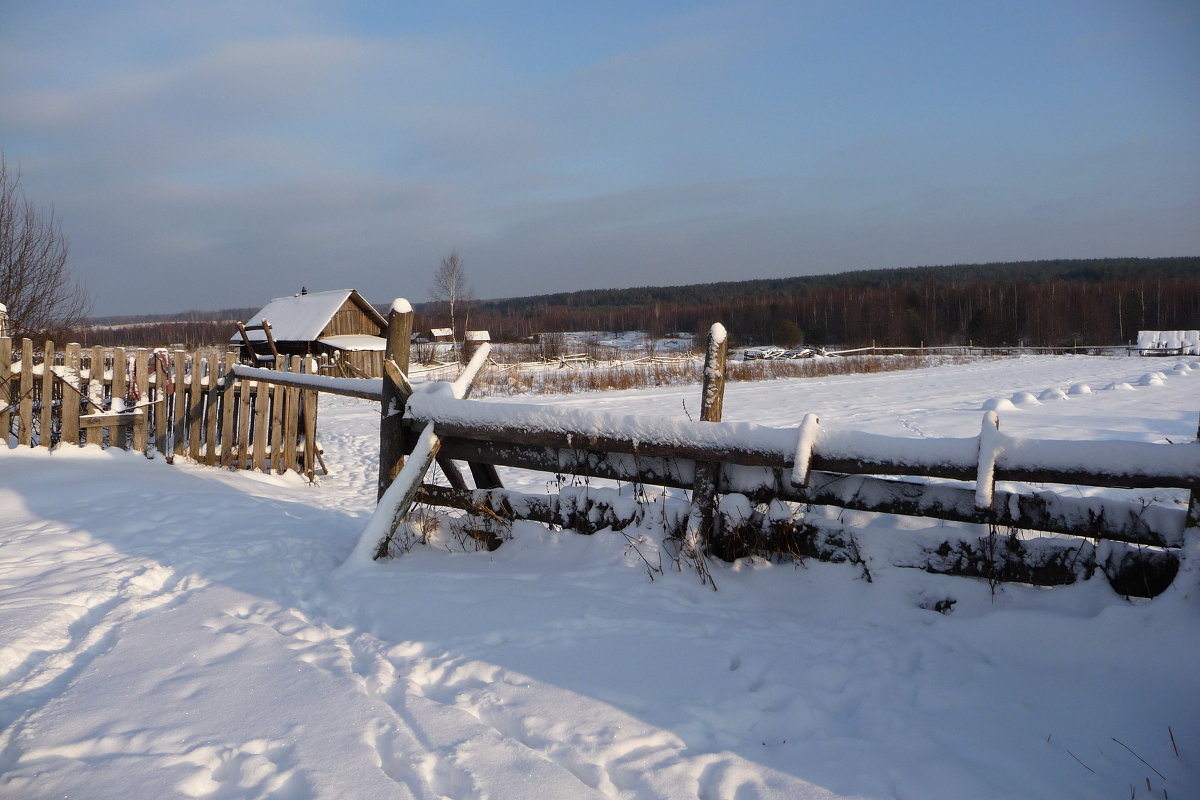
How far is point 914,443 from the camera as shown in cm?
312

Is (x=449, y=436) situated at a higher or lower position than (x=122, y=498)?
higher

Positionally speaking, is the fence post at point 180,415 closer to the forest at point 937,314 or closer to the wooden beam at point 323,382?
the wooden beam at point 323,382

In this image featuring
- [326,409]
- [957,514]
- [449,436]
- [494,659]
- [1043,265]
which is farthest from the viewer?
[1043,265]

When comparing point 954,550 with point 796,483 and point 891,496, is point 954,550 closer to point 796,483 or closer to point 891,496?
point 891,496

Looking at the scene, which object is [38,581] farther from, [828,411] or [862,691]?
[828,411]

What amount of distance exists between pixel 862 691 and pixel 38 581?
4.11m

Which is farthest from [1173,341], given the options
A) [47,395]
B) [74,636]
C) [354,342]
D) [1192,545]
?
[74,636]

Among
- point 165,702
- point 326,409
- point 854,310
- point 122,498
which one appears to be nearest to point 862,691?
point 165,702

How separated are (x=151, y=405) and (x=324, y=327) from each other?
27698 mm

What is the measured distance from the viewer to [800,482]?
316 cm

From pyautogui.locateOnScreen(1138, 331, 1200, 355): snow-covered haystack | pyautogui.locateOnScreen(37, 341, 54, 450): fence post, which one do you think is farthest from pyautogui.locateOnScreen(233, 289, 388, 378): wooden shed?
pyautogui.locateOnScreen(1138, 331, 1200, 355): snow-covered haystack

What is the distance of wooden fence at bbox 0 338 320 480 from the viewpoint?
267 inches

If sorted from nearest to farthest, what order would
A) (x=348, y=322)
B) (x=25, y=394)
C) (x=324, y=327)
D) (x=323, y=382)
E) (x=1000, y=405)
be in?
(x=323, y=382), (x=25, y=394), (x=1000, y=405), (x=324, y=327), (x=348, y=322)

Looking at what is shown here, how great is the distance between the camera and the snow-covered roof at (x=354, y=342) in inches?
1321
